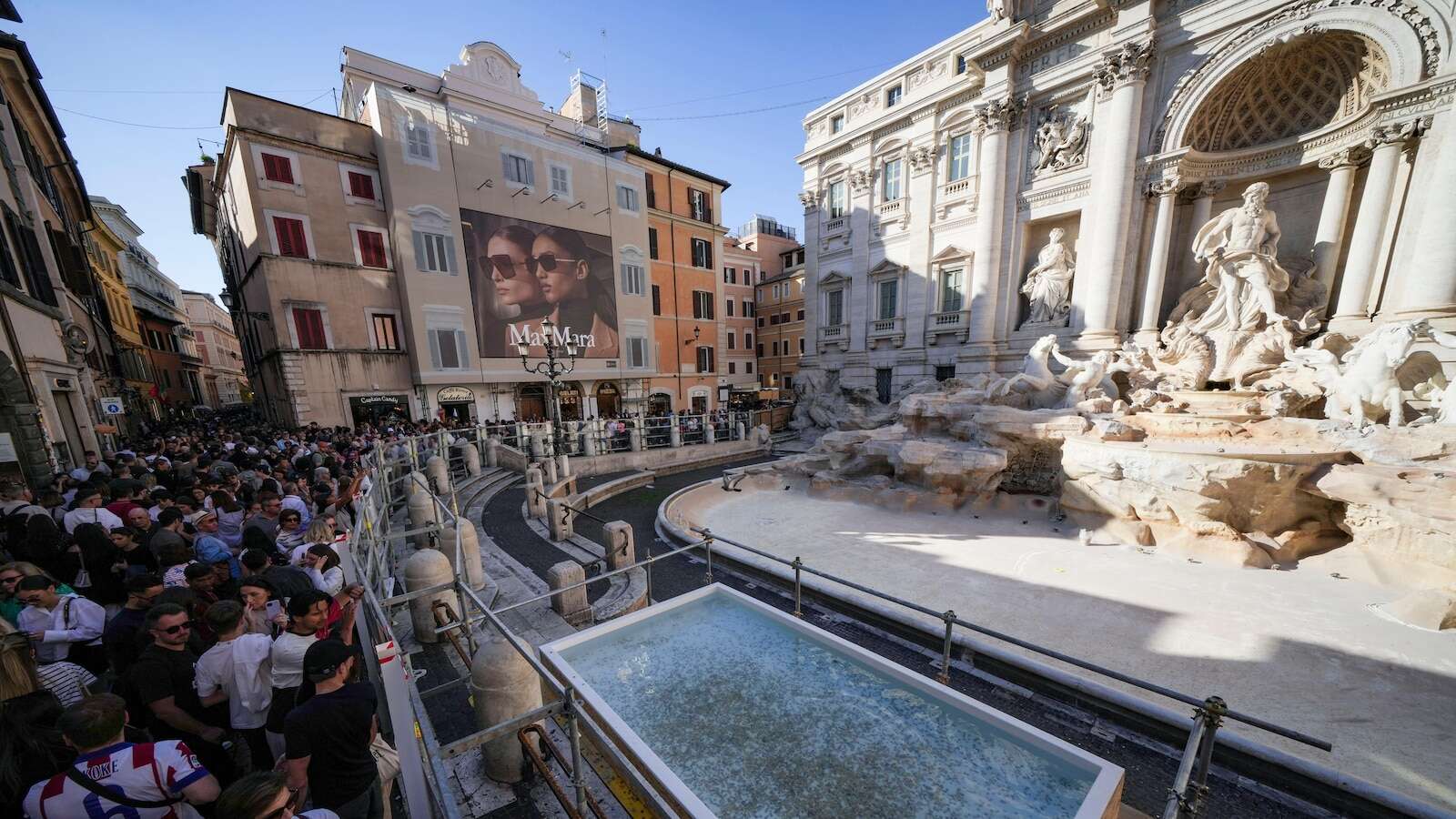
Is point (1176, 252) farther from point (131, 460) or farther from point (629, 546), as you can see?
point (131, 460)

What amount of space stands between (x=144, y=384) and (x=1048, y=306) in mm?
46770

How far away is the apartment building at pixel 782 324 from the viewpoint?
35.1m

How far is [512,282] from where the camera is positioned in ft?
71.2

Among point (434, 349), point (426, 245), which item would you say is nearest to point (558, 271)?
point (426, 245)

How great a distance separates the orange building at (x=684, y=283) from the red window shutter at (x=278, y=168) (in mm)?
14271

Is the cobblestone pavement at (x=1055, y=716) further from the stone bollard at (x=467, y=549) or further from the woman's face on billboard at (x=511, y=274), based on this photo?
the woman's face on billboard at (x=511, y=274)

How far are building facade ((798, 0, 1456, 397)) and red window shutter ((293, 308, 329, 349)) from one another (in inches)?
899

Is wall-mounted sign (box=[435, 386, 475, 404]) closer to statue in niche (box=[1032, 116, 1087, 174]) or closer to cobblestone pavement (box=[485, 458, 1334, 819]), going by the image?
cobblestone pavement (box=[485, 458, 1334, 819])

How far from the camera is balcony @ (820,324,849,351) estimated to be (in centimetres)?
2481

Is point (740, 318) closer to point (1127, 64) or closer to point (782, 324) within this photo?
point (782, 324)

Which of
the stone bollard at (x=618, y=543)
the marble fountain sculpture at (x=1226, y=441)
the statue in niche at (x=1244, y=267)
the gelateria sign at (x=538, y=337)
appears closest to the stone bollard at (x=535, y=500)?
the stone bollard at (x=618, y=543)

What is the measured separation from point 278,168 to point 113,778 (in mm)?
22969

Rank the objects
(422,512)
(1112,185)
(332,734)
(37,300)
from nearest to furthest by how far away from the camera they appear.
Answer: (332,734), (422,512), (37,300), (1112,185)

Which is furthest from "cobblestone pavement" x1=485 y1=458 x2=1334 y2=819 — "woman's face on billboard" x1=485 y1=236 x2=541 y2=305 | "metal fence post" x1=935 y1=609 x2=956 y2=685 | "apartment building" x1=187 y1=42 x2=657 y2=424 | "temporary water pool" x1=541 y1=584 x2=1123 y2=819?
"woman's face on billboard" x1=485 y1=236 x2=541 y2=305
